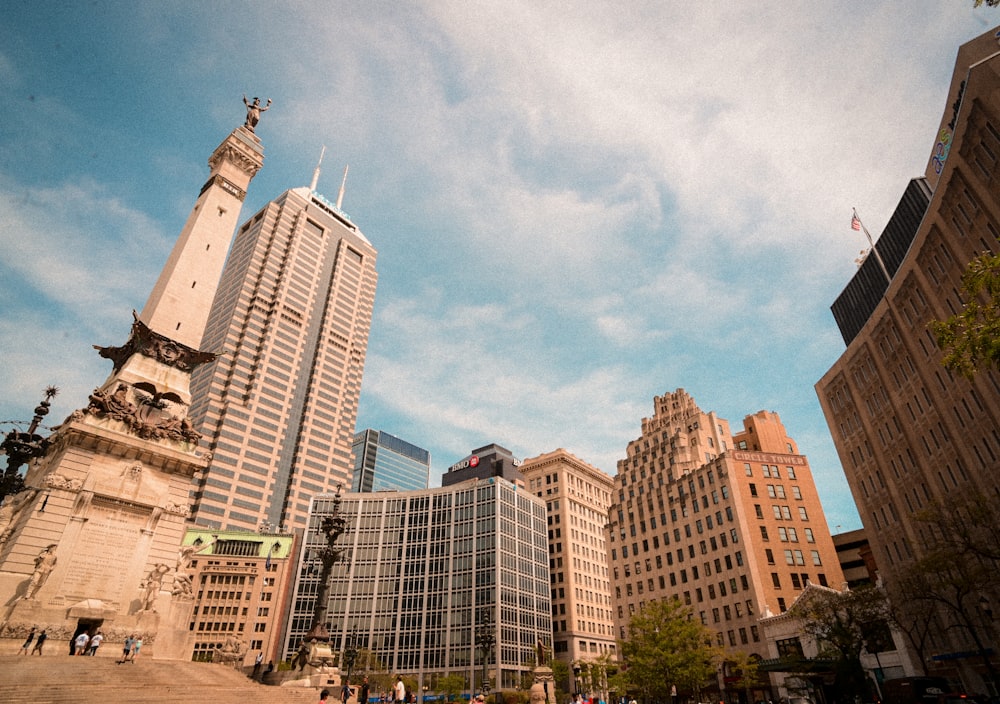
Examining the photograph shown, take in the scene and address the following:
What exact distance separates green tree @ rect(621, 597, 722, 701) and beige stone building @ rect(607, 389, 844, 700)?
953cm

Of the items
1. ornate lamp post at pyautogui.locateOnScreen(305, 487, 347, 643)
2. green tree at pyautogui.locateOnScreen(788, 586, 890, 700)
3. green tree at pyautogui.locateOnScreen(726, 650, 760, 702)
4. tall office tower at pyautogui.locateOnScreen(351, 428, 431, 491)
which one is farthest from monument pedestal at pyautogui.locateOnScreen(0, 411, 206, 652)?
tall office tower at pyautogui.locateOnScreen(351, 428, 431, 491)

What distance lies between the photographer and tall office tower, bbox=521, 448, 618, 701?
331 feet

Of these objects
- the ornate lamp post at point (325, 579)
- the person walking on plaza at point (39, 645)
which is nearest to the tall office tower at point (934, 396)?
the ornate lamp post at point (325, 579)

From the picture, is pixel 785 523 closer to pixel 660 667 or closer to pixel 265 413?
pixel 660 667

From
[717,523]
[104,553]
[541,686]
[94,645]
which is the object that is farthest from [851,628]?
[104,553]

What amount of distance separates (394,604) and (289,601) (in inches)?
737

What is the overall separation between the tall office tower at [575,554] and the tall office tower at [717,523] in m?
28.0

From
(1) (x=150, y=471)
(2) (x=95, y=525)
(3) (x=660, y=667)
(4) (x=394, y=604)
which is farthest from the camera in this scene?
(4) (x=394, y=604)

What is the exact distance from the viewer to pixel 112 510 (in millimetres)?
27422

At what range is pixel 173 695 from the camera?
19172 mm

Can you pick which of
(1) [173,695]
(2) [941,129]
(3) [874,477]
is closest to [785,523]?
(3) [874,477]

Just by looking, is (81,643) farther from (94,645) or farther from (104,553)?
(104,553)

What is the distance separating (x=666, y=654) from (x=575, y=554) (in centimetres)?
6902

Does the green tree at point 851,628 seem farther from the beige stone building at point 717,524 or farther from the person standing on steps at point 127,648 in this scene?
the person standing on steps at point 127,648
